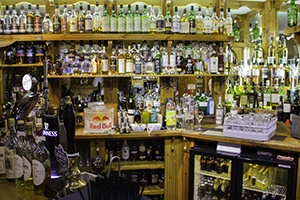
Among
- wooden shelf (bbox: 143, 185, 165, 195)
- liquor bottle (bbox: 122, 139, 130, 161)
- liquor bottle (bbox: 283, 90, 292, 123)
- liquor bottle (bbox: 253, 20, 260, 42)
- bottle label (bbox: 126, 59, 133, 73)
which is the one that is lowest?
wooden shelf (bbox: 143, 185, 165, 195)

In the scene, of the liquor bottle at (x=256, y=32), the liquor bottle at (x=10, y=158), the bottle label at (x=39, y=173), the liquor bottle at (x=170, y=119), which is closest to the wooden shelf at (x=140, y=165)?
the liquor bottle at (x=170, y=119)

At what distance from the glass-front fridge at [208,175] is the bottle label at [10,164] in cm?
176

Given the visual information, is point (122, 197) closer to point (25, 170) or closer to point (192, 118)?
point (25, 170)

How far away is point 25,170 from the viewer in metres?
1.61

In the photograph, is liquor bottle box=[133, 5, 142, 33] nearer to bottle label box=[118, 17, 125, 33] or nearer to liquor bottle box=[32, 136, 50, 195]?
bottle label box=[118, 17, 125, 33]

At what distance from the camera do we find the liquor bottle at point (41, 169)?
5.05ft

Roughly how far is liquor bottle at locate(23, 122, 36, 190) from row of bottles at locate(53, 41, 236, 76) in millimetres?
A: 1687

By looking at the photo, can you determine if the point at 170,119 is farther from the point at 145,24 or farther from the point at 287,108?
the point at 287,108

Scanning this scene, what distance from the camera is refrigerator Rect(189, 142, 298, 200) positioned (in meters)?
2.65

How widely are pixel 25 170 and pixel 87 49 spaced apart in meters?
2.02

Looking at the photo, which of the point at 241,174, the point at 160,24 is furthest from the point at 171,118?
the point at 160,24

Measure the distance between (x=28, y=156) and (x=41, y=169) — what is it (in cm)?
13

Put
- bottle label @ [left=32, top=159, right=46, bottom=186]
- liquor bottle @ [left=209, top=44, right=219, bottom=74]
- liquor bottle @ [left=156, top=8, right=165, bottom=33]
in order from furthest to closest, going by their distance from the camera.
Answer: liquor bottle @ [left=209, top=44, right=219, bottom=74] < liquor bottle @ [left=156, top=8, right=165, bottom=33] < bottle label @ [left=32, top=159, right=46, bottom=186]

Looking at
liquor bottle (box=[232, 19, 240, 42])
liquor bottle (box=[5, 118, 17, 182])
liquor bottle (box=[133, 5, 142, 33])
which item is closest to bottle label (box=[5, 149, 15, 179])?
liquor bottle (box=[5, 118, 17, 182])
